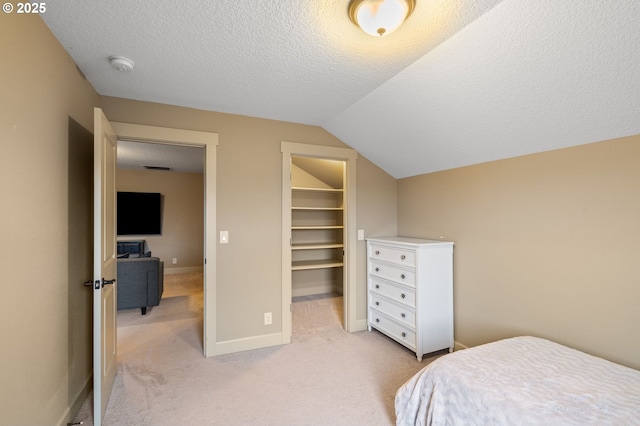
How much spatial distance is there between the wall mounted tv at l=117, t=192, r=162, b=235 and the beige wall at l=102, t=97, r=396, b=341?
4.68 m

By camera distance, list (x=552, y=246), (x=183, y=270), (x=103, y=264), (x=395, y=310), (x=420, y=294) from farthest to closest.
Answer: (x=183, y=270) < (x=395, y=310) < (x=420, y=294) < (x=552, y=246) < (x=103, y=264)

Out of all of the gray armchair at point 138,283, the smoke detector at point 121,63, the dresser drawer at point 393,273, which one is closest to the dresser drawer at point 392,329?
the dresser drawer at point 393,273

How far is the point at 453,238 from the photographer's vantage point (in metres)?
2.85

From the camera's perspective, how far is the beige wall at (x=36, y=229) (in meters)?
1.24

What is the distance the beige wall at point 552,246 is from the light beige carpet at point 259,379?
36.3 inches

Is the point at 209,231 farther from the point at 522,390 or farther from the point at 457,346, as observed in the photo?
the point at 457,346

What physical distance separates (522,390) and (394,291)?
5.22 feet

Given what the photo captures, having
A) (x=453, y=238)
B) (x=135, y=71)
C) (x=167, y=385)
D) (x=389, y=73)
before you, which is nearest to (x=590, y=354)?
(x=453, y=238)

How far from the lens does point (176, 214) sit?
6.87 metres

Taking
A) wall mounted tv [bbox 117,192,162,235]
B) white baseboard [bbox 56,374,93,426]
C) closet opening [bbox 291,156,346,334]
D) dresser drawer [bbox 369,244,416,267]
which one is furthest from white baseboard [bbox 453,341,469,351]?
wall mounted tv [bbox 117,192,162,235]

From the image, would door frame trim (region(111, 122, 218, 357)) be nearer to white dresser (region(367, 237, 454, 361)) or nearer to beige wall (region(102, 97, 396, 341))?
beige wall (region(102, 97, 396, 341))

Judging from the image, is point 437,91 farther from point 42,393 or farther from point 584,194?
point 42,393

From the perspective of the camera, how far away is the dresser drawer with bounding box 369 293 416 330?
2721 mm

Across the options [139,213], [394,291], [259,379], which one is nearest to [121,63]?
[259,379]
